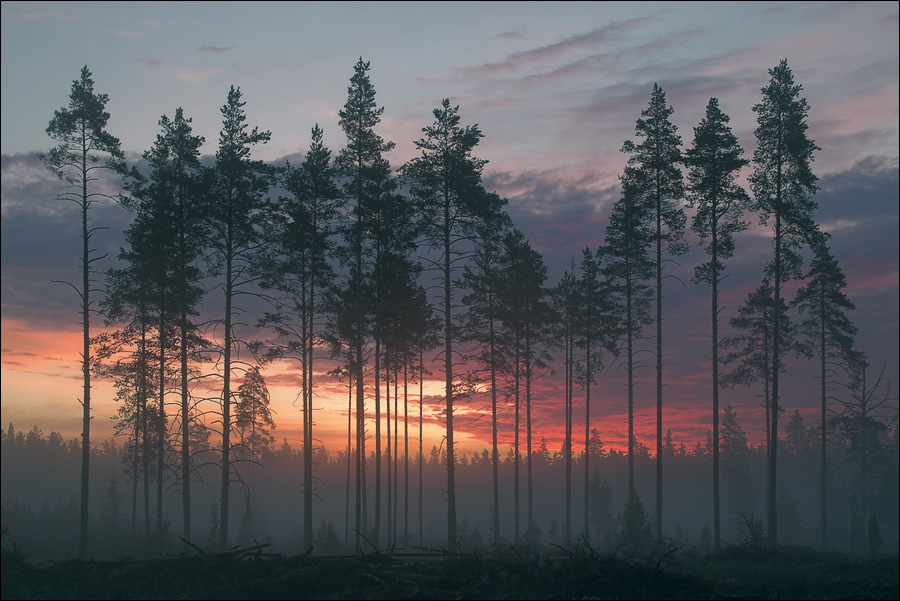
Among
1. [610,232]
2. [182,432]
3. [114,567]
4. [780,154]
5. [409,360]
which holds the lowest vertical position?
[114,567]

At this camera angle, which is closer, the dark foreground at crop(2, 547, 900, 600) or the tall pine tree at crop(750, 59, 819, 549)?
the dark foreground at crop(2, 547, 900, 600)

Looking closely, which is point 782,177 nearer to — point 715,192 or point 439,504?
point 715,192

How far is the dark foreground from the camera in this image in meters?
12.4

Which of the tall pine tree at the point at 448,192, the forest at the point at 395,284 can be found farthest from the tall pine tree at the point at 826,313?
the tall pine tree at the point at 448,192

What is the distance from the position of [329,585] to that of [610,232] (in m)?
26.6

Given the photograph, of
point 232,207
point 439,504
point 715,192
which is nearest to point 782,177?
point 715,192

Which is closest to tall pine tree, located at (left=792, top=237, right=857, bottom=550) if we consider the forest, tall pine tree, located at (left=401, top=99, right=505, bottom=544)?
the forest

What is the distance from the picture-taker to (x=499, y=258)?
31.0 meters

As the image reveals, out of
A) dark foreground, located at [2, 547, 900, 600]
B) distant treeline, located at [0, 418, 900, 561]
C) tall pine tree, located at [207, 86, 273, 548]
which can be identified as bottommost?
distant treeline, located at [0, 418, 900, 561]

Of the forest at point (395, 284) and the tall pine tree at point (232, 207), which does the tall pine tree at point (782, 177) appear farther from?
the tall pine tree at point (232, 207)

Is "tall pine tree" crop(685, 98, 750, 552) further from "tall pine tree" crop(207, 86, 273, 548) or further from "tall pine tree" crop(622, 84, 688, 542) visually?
"tall pine tree" crop(207, 86, 273, 548)

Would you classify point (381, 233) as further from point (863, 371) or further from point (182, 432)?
point (863, 371)

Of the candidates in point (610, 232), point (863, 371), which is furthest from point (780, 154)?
point (863, 371)

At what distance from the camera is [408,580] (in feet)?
42.2
